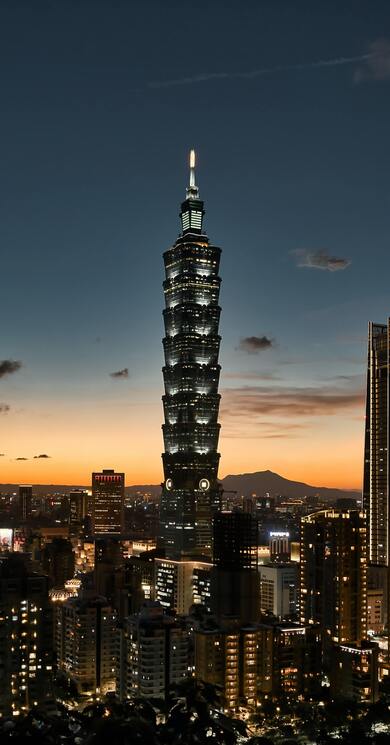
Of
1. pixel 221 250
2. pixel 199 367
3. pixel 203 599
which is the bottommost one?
pixel 203 599

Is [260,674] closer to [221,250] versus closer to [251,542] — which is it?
[251,542]

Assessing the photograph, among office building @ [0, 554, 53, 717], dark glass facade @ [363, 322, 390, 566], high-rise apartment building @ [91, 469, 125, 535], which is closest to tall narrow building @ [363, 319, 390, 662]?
dark glass facade @ [363, 322, 390, 566]

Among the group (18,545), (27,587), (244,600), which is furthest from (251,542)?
(18,545)

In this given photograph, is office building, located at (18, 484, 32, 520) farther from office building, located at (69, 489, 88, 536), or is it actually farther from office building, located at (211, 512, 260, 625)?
office building, located at (211, 512, 260, 625)

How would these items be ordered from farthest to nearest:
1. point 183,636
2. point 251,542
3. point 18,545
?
1. point 18,545
2. point 251,542
3. point 183,636

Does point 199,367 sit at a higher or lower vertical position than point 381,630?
higher

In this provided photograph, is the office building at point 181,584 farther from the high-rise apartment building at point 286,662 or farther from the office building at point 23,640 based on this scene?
the office building at point 23,640

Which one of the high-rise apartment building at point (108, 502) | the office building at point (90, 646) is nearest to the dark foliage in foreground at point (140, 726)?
the office building at point (90, 646)
